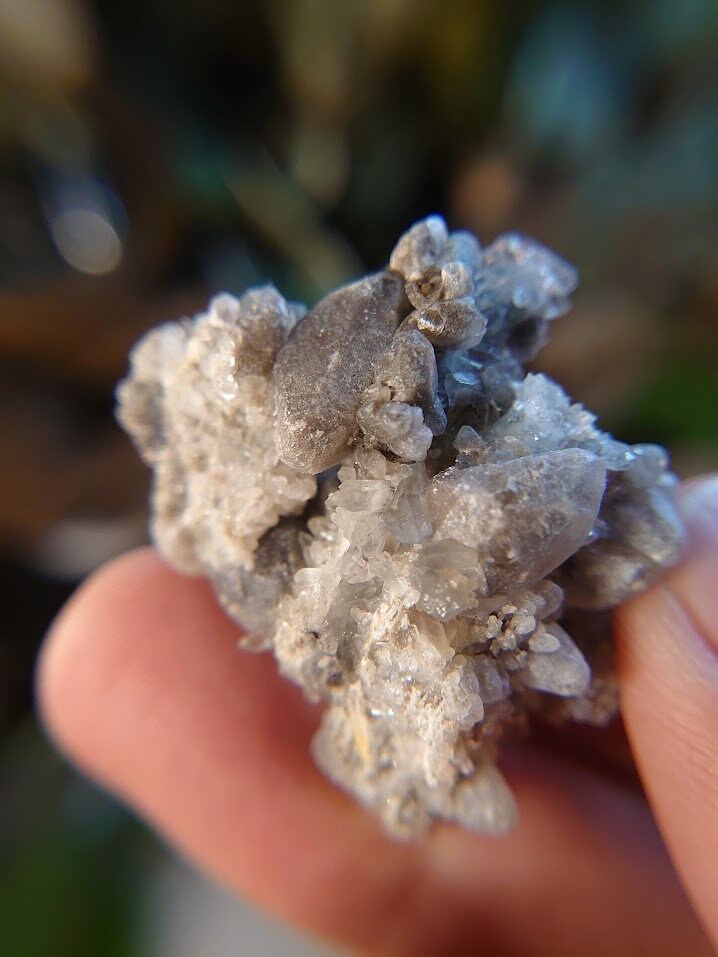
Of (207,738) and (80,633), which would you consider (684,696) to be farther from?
(80,633)

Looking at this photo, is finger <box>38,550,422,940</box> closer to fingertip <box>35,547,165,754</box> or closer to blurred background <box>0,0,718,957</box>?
fingertip <box>35,547,165,754</box>

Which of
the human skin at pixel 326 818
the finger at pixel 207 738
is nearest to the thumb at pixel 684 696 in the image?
the human skin at pixel 326 818

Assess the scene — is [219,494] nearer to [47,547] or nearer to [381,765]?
[381,765]

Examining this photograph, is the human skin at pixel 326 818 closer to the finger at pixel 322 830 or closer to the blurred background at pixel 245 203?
the finger at pixel 322 830

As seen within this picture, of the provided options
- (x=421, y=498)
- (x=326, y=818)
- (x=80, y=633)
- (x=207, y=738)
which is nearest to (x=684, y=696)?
(x=421, y=498)

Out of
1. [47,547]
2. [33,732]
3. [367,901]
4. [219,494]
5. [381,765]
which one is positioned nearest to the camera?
[219,494]

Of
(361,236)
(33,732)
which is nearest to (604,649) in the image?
(361,236)
